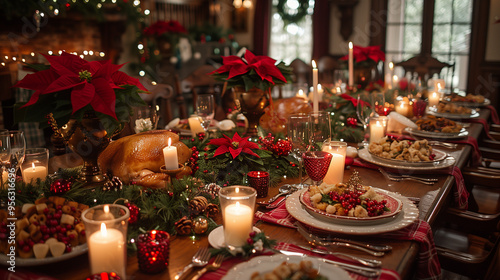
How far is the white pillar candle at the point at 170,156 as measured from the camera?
0.95 metres

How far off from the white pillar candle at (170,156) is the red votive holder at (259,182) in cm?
22

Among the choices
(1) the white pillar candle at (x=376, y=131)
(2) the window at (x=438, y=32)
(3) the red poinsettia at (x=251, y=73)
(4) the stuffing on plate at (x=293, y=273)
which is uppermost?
(2) the window at (x=438, y=32)

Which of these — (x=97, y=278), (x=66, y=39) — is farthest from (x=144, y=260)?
(x=66, y=39)

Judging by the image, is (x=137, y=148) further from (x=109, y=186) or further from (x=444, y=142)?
(x=444, y=142)

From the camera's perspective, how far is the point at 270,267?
719 millimetres

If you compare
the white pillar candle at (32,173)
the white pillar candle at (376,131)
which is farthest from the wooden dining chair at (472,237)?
the white pillar candle at (32,173)

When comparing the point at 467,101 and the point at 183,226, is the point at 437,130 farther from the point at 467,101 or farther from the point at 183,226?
the point at 183,226

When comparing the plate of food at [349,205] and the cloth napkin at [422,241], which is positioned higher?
the plate of food at [349,205]

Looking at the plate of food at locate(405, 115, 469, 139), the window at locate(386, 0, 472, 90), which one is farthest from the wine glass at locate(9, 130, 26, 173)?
the window at locate(386, 0, 472, 90)

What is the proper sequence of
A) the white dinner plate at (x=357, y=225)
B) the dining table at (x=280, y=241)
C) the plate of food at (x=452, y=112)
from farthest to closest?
1. the plate of food at (x=452, y=112)
2. the white dinner plate at (x=357, y=225)
3. the dining table at (x=280, y=241)

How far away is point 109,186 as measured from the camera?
1010mm

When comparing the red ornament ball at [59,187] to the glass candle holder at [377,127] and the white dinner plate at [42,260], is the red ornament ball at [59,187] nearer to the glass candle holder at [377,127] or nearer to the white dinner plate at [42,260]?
the white dinner plate at [42,260]

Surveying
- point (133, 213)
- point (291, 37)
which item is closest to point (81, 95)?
point (133, 213)

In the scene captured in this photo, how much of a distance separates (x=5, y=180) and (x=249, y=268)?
0.70 meters
